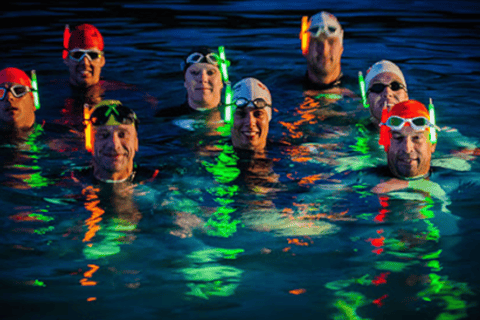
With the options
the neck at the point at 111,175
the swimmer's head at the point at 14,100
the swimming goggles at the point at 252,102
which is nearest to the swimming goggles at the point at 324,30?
the swimming goggles at the point at 252,102

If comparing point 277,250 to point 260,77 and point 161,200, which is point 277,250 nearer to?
point 161,200

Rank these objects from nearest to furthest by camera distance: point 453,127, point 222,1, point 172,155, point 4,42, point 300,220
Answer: point 300,220, point 172,155, point 453,127, point 4,42, point 222,1

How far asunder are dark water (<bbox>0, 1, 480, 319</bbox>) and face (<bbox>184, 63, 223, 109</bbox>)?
0.68 meters

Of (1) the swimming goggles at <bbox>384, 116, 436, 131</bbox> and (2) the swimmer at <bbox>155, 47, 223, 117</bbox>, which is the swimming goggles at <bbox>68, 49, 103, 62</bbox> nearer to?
(2) the swimmer at <bbox>155, 47, 223, 117</bbox>

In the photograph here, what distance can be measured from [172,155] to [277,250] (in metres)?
3.21

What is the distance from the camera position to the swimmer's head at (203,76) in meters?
11.7

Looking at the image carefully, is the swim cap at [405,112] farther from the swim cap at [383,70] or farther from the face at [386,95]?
the swim cap at [383,70]

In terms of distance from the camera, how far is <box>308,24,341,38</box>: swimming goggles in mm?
12371

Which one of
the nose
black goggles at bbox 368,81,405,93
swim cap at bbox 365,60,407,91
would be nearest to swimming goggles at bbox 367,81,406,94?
black goggles at bbox 368,81,405,93

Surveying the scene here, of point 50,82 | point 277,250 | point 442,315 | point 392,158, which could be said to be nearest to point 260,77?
point 50,82

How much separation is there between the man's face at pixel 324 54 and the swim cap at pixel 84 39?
3.59m

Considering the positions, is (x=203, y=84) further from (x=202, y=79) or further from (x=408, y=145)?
(x=408, y=145)

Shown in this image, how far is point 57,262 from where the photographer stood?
7141mm

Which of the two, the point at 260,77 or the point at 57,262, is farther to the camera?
the point at 260,77
